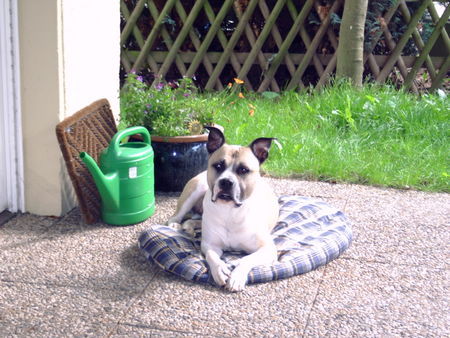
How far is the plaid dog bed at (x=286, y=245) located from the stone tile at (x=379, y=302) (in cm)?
15

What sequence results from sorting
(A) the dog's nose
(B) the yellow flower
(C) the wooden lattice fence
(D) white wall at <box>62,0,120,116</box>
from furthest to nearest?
(C) the wooden lattice fence
(B) the yellow flower
(D) white wall at <box>62,0,120,116</box>
(A) the dog's nose

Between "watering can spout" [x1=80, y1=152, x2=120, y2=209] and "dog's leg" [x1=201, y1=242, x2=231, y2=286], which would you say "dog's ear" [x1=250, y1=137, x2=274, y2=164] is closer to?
"dog's leg" [x1=201, y1=242, x2=231, y2=286]

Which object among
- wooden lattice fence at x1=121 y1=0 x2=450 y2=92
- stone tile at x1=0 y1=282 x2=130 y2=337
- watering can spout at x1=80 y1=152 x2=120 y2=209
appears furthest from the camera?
wooden lattice fence at x1=121 y1=0 x2=450 y2=92

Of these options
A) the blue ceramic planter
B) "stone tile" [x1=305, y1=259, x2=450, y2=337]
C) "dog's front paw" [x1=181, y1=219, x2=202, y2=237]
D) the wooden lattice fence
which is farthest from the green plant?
the wooden lattice fence

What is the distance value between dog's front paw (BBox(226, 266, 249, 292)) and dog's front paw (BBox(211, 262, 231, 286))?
0.03 metres

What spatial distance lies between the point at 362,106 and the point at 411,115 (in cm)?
53

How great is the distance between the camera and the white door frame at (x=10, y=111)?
4.51 m

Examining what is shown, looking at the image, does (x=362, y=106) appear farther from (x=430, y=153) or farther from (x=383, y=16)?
(x=383, y=16)

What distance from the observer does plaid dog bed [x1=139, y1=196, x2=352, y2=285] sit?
3811mm

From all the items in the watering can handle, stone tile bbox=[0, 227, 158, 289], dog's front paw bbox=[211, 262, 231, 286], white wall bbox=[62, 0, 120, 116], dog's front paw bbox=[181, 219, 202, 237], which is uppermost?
white wall bbox=[62, 0, 120, 116]

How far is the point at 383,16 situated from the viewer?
803cm

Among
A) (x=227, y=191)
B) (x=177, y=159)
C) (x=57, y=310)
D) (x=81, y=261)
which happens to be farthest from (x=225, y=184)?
(x=177, y=159)

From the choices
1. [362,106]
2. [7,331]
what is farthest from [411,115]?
[7,331]

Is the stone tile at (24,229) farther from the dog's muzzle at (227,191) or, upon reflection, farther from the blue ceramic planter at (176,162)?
the dog's muzzle at (227,191)
